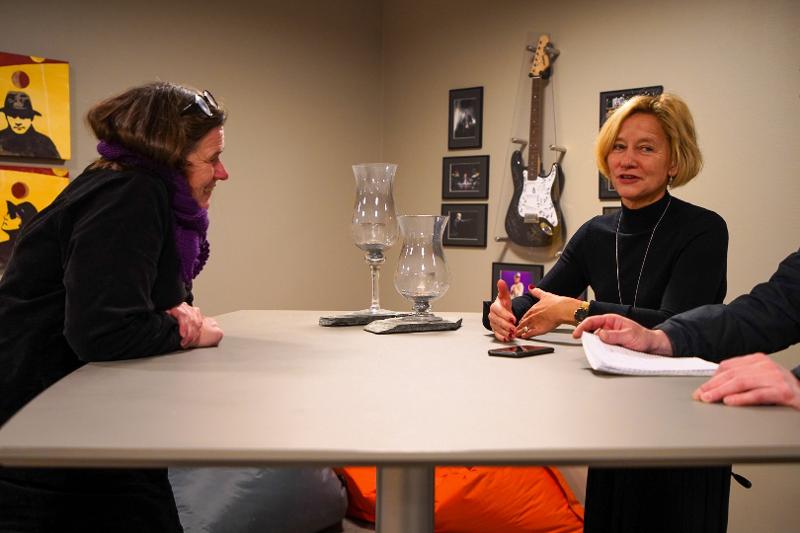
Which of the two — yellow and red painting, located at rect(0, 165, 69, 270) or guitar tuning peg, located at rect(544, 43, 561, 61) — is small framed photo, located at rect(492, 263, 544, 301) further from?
yellow and red painting, located at rect(0, 165, 69, 270)

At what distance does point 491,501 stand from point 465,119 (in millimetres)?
2088

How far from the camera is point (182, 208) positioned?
1508 mm

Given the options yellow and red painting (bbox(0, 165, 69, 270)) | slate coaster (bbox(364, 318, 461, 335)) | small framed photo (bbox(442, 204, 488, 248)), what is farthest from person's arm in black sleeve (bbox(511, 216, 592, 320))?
yellow and red painting (bbox(0, 165, 69, 270))

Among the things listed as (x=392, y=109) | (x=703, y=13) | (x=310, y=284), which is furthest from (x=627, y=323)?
(x=392, y=109)

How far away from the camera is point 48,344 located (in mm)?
1350

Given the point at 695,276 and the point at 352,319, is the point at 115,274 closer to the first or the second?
the point at 352,319

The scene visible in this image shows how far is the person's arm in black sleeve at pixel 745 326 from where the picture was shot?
1.35 meters

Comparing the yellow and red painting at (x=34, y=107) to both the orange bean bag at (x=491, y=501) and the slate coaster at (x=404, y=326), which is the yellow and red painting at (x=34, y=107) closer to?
the orange bean bag at (x=491, y=501)

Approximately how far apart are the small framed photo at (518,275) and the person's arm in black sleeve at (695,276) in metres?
1.92

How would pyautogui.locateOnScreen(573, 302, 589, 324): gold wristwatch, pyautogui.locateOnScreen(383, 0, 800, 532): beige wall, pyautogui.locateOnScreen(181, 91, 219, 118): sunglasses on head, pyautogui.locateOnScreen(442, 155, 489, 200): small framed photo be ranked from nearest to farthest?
pyautogui.locateOnScreen(181, 91, 219, 118): sunglasses on head → pyautogui.locateOnScreen(573, 302, 589, 324): gold wristwatch → pyautogui.locateOnScreen(383, 0, 800, 532): beige wall → pyautogui.locateOnScreen(442, 155, 489, 200): small framed photo

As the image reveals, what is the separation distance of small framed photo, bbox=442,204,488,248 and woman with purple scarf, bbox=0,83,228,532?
263 cm

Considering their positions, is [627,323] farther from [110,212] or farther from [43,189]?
[43,189]

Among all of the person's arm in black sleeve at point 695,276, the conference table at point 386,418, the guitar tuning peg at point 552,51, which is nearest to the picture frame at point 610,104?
the guitar tuning peg at point 552,51

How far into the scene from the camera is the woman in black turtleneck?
1649 millimetres
